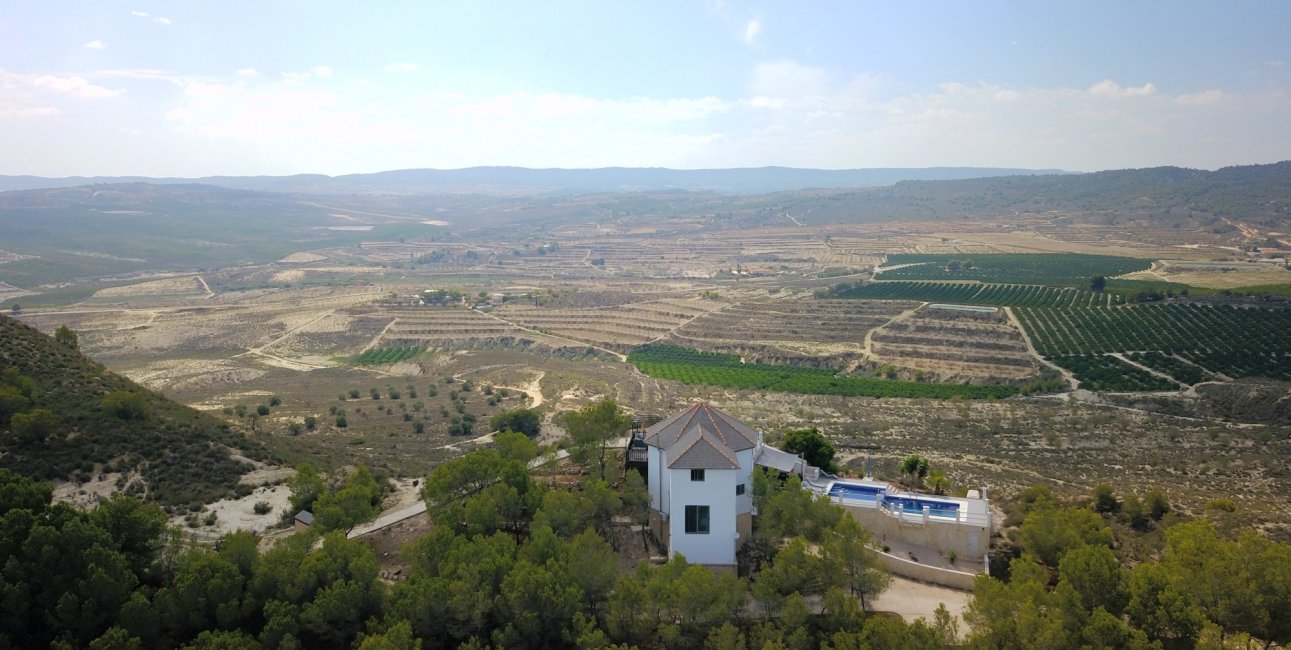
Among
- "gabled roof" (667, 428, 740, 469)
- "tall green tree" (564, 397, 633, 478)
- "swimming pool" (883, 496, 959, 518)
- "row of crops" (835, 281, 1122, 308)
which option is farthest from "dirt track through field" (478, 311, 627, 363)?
"gabled roof" (667, 428, 740, 469)

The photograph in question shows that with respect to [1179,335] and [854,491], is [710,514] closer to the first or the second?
[854,491]

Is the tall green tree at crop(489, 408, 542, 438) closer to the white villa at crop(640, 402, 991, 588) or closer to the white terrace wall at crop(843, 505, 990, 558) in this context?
the white villa at crop(640, 402, 991, 588)

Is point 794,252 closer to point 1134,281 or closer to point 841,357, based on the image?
point 1134,281

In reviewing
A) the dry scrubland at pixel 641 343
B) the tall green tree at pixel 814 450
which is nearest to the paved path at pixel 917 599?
the tall green tree at pixel 814 450

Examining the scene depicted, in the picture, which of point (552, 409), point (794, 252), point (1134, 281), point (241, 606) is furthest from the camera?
point (794, 252)

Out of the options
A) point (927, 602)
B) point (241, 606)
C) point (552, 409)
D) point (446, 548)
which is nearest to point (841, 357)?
point (552, 409)

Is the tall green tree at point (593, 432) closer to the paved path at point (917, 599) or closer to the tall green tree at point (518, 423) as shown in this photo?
the paved path at point (917, 599)
